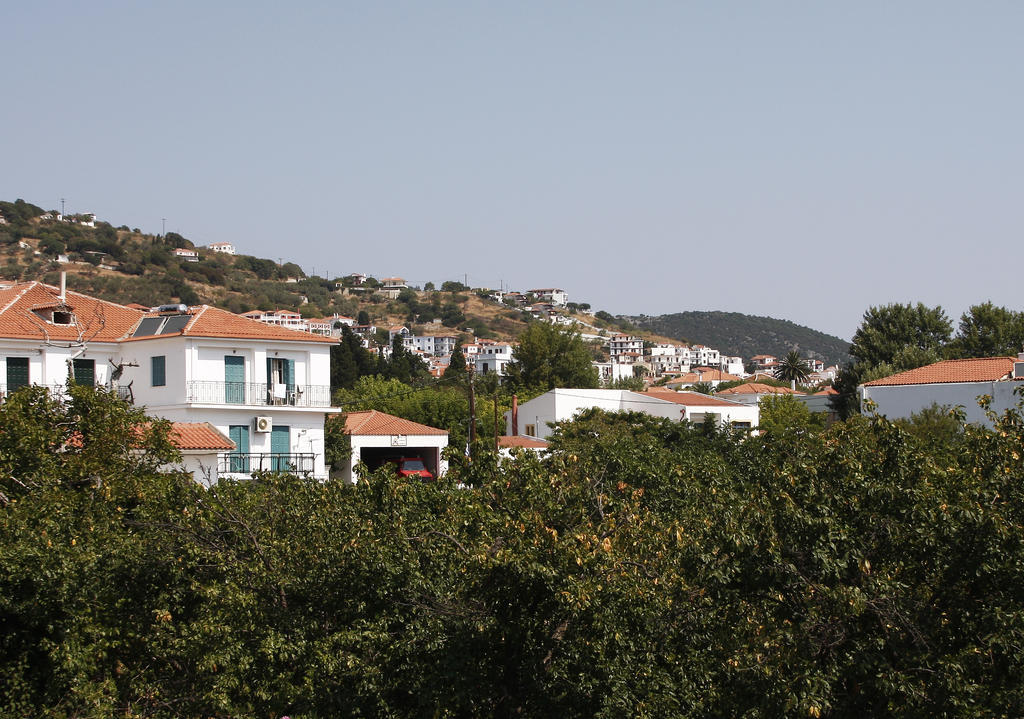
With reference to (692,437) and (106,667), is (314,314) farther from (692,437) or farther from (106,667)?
(106,667)

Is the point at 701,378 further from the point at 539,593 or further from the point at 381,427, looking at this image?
the point at 539,593

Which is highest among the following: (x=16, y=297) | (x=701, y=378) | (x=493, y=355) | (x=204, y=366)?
(x=16, y=297)

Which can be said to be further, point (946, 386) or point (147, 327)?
point (946, 386)

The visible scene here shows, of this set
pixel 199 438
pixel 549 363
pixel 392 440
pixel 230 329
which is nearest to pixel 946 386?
pixel 392 440

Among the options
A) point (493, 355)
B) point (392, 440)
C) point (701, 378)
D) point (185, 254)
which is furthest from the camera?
point (493, 355)

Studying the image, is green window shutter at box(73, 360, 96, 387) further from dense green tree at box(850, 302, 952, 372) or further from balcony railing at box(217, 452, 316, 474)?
dense green tree at box(850, 302, 952, 372)

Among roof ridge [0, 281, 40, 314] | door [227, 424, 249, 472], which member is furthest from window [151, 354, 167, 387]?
roof ridge [0, 281, 40, 314]

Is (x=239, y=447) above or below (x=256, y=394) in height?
below

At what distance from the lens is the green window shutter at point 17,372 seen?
114 ft

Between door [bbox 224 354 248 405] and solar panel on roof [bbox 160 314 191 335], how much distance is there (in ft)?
6.42

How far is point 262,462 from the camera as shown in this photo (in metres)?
37.7

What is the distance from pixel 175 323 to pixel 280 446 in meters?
5.30

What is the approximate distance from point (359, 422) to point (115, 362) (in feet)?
44.7

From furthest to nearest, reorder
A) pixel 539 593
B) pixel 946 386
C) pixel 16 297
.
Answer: pixel 946 386 → pixel 16 297 → pixel 539 593
